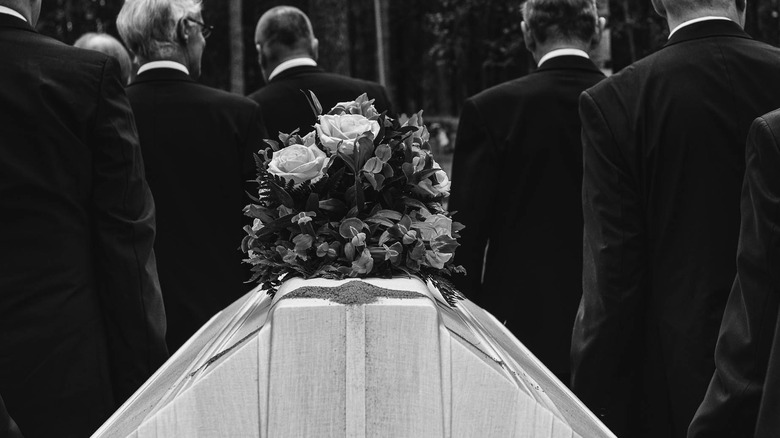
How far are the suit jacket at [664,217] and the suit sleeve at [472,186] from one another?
99 centimetres

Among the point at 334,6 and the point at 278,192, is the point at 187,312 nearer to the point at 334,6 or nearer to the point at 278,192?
the point at 278,192

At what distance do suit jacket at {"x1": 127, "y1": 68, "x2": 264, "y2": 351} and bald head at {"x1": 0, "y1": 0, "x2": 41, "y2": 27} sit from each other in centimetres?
115

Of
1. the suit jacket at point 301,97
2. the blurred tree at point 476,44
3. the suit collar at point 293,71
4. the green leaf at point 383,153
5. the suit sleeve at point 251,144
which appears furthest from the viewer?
the blurred tree at point 476,44

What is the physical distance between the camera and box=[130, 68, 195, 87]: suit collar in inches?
198

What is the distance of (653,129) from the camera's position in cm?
361

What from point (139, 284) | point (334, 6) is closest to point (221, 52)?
point (334, 6)

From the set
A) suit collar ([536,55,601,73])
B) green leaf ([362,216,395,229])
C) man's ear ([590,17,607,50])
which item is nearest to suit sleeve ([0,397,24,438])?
green leaf ([362,216,395,229])

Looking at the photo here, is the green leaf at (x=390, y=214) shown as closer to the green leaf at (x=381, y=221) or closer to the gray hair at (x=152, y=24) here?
the green leaf at (x=381, y=221)

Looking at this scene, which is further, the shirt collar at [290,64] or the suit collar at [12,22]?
the shirt collar at [290,64]

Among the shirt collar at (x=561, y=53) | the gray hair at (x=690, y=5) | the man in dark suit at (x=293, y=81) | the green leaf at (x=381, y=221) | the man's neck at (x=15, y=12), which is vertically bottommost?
the man in dark suit at (x=293, y=81)

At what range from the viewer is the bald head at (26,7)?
364 cm

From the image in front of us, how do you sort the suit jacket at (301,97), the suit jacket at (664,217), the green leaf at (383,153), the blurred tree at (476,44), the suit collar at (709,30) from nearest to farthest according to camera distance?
the green leaf at (383,153)
the suit jacket at (664,217)
the suit collar at (709,30)
the suit jacket at (301,97)
the blurred tree at (476,44)

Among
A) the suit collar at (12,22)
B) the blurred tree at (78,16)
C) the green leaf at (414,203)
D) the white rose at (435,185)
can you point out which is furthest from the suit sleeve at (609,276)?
the blurred tree at (78,16)

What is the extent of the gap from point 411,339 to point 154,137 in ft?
10.4
